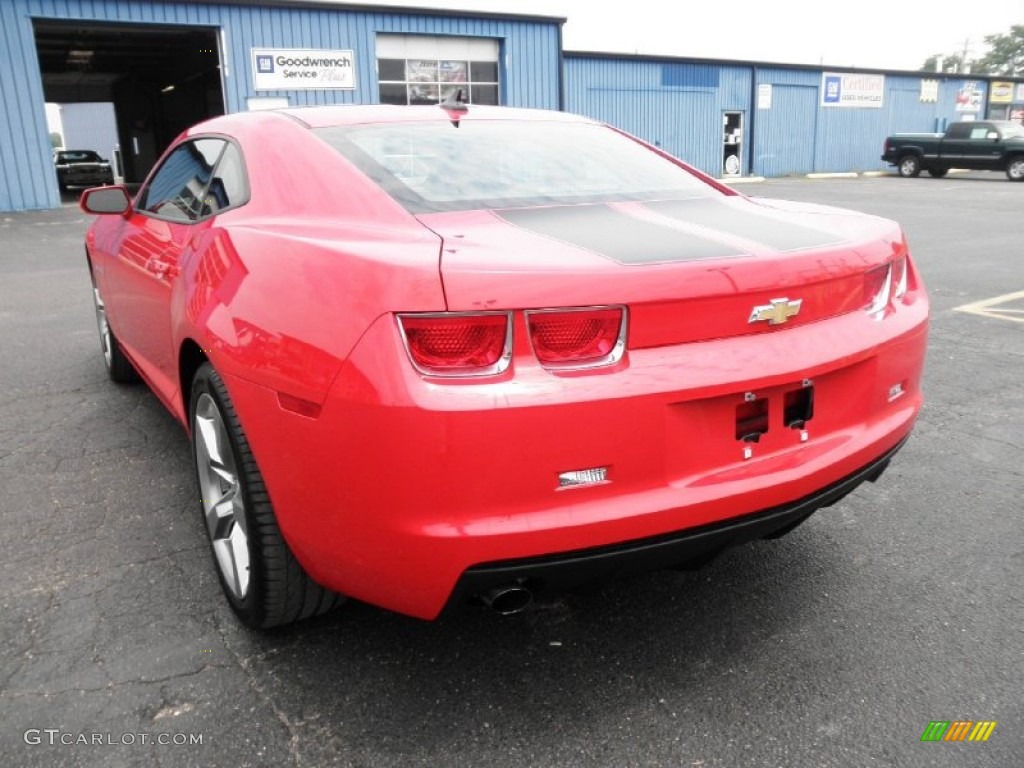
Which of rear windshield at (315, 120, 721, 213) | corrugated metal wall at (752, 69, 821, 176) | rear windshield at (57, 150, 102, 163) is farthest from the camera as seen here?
corrugated metal wall at (752, 69, 821, 176)

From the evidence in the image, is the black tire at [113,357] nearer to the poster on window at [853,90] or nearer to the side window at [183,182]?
the side window at [183,182]

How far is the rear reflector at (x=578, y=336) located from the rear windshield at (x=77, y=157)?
33.4m

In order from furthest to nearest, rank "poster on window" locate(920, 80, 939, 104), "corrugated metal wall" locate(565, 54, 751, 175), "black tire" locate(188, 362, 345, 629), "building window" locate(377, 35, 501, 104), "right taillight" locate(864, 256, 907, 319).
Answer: "poster on window" locate(920, 80, 939, 104) < "corrugated metal wall" locate(565, 54, 751, 175) < "building window" locate(377, 35, 501, 104) < "right taillight" locate(864, 256, 907, 319) < "black tire" locate(188, 362, 345, 629)

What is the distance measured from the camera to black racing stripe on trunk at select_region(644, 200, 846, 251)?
2.23m

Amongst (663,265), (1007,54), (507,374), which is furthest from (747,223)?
(1007,54)

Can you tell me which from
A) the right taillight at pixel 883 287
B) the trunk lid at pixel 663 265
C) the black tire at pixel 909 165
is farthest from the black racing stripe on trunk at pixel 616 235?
the black tire at pixel 909 165

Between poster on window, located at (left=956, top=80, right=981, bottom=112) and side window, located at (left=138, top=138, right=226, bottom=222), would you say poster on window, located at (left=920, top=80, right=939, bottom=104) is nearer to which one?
poster on window, located at (left=956, top=80, right=981, bottom=112)

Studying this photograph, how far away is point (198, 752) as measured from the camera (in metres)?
2.00

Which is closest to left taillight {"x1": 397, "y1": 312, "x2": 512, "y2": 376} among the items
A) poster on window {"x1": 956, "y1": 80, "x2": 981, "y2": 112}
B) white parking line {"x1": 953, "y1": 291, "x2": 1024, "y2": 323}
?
white parking line {"x1": 953, "y1": 291, "x2": 1024, "y2": 323}

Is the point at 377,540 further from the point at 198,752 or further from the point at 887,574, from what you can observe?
the point at 887,574

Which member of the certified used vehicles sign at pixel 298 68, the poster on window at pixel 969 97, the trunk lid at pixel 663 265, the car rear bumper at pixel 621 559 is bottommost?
the car rear bumper at pixel 621 559

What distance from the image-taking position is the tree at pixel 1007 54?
85.6m

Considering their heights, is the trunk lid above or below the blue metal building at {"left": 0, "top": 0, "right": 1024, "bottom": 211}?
below

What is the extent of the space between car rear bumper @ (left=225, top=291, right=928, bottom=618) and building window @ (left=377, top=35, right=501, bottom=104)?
22.2 meters
